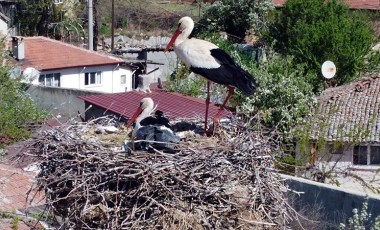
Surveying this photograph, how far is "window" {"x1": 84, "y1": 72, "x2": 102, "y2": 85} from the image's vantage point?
1294 inches

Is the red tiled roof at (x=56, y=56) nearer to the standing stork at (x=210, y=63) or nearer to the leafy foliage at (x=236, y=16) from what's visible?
the leafy foliage at (x=236, y=16)

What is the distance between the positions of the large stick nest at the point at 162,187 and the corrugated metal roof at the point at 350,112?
15.4 m

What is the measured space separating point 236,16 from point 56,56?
1106 centimetres

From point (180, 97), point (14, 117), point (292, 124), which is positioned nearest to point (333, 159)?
point (292, 124)

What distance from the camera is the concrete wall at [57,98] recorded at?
2483 cm

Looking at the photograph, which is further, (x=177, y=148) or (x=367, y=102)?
(x=367, y=102)

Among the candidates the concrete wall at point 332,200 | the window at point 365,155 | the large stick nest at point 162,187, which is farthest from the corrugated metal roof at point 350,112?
the large stick nest at point 162,187

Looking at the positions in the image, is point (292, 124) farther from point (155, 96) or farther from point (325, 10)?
point (325, 10)

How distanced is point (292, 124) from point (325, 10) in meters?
11.9

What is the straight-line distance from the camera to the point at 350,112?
25734 mm

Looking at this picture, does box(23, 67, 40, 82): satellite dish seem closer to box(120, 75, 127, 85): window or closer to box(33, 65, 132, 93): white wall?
box(33, 65, 132, 93): white wall

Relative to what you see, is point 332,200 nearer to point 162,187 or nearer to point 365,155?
point 162,187

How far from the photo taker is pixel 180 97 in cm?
1838

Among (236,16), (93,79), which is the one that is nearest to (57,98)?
(93,79)
